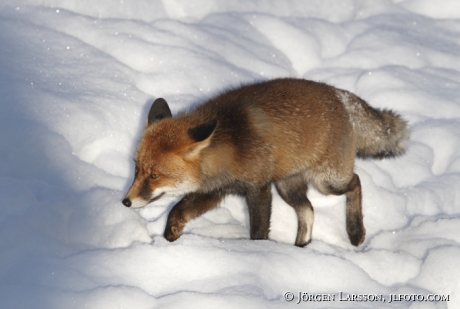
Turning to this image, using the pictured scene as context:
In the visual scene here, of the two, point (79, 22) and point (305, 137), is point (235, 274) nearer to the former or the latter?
point (305, 137)

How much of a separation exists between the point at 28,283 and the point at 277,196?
7.17 feet

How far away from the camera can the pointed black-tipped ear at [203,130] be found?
3240 mm

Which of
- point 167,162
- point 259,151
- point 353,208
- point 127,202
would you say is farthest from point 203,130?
point 353,208

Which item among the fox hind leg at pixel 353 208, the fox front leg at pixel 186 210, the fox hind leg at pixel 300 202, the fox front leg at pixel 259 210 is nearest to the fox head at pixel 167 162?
the fox front leg at pixel 186 210

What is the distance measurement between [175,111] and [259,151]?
113cm

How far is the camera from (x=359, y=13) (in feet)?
22.1

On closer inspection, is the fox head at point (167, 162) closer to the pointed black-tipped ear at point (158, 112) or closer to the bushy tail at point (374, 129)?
the pointed black-tipped ear at point (158, 112)

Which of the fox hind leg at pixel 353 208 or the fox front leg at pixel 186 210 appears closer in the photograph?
the fox front leg at pixel 186 210

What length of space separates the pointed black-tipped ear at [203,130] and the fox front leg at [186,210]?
0.55m

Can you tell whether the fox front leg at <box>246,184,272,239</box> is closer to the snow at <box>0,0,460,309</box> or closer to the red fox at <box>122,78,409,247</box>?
the red fox at <box>122,78,409,247</box>

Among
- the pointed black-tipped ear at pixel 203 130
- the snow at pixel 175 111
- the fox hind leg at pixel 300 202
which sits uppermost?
the pointed black-tipped ear at pixel 203 130

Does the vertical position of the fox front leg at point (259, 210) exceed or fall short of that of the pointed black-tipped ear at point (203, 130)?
it falls short

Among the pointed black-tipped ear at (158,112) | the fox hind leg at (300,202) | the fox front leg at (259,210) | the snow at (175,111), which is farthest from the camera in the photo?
the fox hind leg at (300,202)

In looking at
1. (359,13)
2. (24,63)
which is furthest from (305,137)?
(359,13)
